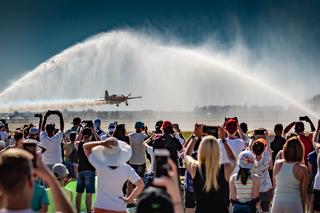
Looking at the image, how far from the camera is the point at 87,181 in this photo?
10258 mm

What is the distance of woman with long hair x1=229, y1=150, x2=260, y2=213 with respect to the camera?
635 centimetres

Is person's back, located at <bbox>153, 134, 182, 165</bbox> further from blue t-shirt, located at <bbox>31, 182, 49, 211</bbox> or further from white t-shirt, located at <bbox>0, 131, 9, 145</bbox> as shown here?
white t-shirt, located at <bbox>0, 131, 9, 145</bbox>

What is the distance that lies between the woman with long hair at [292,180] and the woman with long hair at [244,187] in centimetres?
53

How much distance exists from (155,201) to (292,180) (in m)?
4.32

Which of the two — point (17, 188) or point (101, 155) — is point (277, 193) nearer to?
point (101, 155)

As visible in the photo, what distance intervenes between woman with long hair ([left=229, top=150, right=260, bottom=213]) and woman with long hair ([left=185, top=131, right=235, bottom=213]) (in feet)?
1.51

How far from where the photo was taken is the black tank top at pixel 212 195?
230 inches

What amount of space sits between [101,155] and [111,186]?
436 mm

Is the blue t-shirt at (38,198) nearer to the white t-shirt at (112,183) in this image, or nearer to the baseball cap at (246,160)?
the white t-shirt at (112,183)

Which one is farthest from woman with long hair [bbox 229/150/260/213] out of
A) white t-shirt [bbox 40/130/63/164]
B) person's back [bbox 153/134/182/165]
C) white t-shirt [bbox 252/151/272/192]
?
white t-shirt [bbox 40/130/63/164]

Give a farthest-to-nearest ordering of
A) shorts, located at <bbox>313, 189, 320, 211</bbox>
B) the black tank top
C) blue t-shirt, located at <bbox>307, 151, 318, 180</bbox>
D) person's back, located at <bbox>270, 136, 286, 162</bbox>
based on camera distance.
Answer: person's back, located at <bbox>270, 136, 286, 162</bbox>
blue t-shirt, located at <bbox>307, 151, 318, 180</bbox>
shorts, located at <bbox>313, 189, 320, 211</bbox>
the black tank top

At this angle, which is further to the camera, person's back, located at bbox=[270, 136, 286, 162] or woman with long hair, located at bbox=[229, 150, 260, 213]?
person's back, located at bbox=[270, 136, 286, 162]

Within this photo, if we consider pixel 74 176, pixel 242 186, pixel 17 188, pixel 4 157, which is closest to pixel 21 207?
pixel 17 188

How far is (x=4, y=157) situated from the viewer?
314cm
